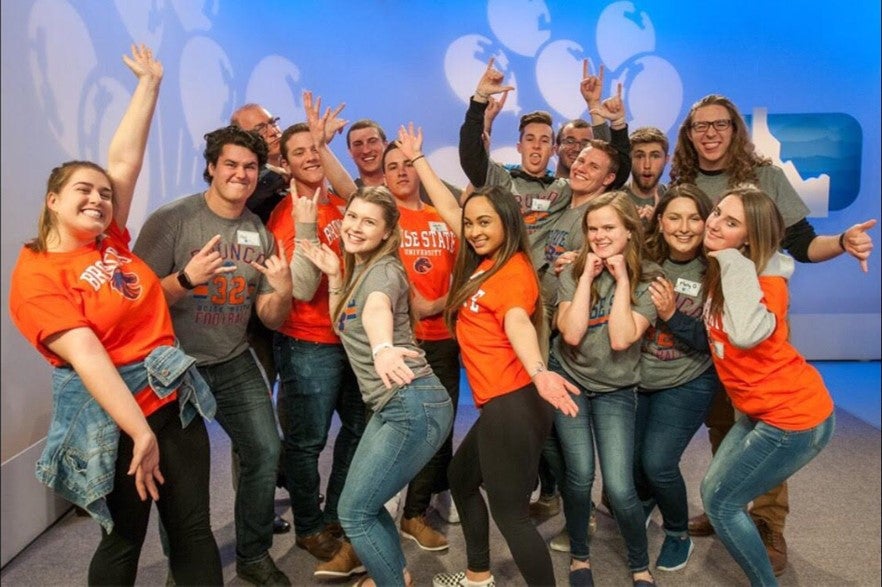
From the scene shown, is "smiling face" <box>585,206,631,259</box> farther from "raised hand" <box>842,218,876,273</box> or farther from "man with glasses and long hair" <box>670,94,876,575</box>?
"raised hand" <box>842,218,876,273</box>

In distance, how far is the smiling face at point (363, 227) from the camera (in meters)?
2.46

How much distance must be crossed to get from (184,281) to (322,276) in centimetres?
57

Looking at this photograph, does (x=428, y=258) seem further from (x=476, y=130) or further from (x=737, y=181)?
(x=737, y=181)

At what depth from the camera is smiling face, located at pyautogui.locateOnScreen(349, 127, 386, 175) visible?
3.41 metres

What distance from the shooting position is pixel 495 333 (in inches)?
96.3

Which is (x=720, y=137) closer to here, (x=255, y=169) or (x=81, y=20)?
(x=255, y=169)

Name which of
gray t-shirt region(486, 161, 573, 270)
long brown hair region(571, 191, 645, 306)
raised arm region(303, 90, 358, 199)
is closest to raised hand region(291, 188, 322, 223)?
raised arm region(303, 90, 358, 199)

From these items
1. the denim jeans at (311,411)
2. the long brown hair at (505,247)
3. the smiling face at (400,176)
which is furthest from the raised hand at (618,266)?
the denim jeans at (311,411)

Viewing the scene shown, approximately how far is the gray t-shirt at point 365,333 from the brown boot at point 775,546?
5.44 ft

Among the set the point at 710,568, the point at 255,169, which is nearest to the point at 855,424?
the point at 710,568

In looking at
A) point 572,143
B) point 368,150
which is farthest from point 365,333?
point 572,143

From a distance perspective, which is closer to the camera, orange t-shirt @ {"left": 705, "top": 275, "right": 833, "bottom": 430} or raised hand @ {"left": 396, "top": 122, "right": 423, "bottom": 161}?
orange t-shirt @ {"left": 705, "top": 275, "right": 833, "bottom": 430}

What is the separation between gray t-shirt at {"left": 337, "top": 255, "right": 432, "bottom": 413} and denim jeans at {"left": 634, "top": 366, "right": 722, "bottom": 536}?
0.97m

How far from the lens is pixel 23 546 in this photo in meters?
3.13
